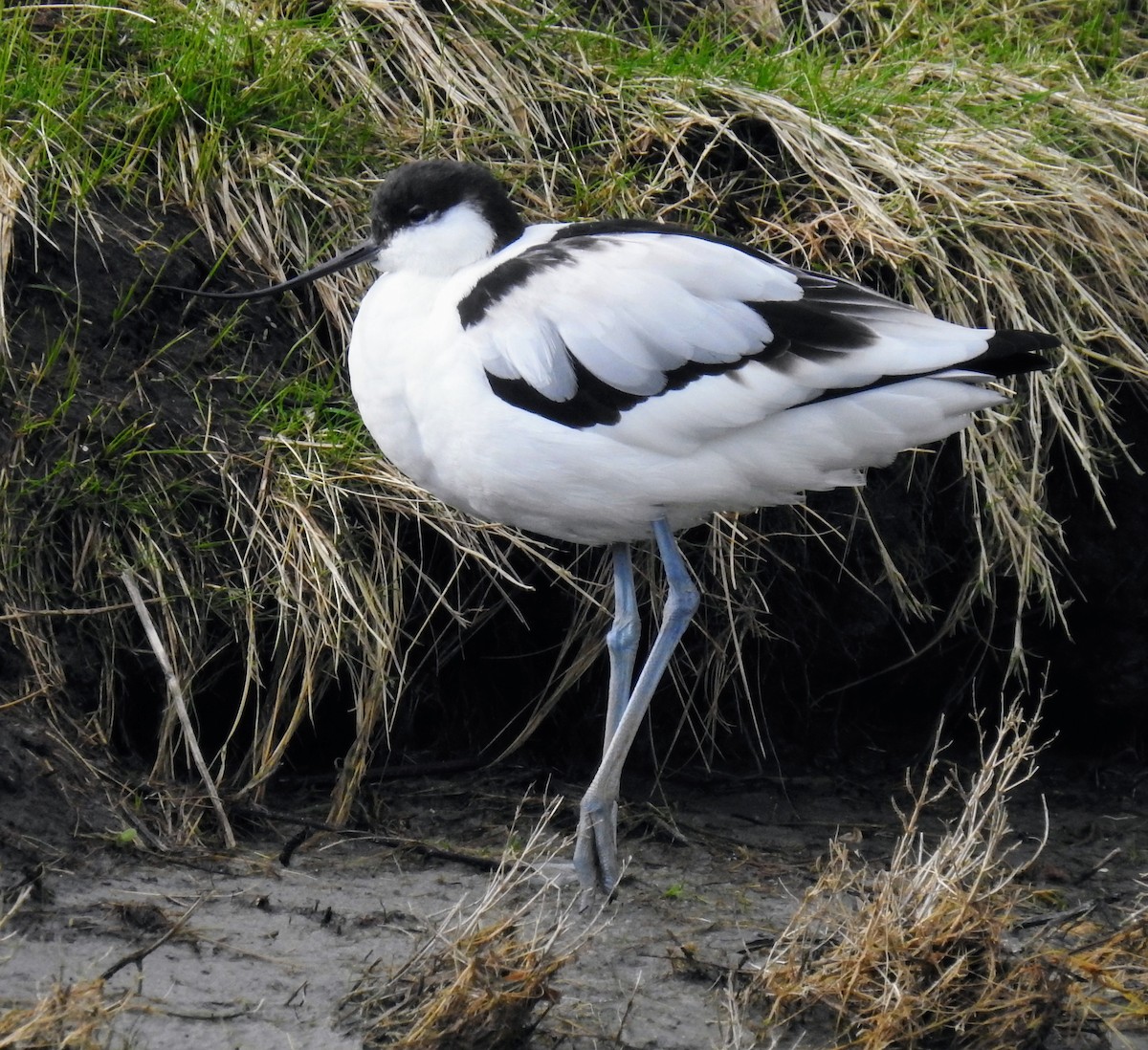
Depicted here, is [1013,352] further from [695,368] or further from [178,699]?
[178,699]

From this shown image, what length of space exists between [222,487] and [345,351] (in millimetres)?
470

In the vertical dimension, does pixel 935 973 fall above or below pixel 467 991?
below

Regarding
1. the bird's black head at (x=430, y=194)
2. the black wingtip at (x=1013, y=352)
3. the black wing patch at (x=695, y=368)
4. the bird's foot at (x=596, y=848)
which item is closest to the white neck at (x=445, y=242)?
the bird's black head at (x=430, y=194)

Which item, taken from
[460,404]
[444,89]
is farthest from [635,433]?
[444,89]

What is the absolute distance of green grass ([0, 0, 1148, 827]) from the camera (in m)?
3.19

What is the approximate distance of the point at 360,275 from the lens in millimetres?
3586

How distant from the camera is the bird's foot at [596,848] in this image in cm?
299

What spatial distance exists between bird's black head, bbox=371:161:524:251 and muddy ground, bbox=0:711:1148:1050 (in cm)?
114

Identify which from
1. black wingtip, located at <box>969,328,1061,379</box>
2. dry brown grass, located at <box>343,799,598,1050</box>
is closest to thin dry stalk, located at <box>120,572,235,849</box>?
dry brown grass, located at <box>343,799,598,1050</box>

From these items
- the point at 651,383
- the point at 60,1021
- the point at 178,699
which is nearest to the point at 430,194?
the point at 651,383

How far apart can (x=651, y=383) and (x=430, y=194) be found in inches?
23.9

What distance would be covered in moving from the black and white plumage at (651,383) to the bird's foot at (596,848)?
0.56 m

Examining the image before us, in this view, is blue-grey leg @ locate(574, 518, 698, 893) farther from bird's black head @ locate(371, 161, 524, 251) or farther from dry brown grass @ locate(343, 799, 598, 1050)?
bird's black head @ locate(371, 161, 524, 251)

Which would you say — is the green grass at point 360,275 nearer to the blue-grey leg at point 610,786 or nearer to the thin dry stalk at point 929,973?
the blue-grey leg at point 610,786
